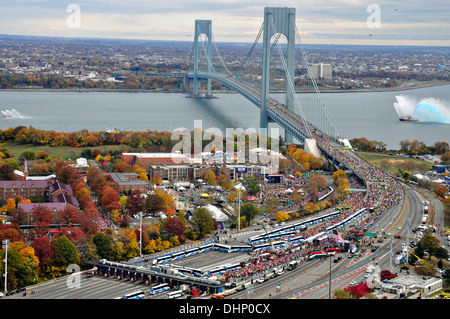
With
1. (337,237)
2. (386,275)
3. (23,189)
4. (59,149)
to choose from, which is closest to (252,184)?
(23,189)

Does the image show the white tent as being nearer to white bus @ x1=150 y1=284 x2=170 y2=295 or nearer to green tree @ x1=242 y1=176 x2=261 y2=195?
green tree @ x1=242 y1=176 x2=261 y2=195

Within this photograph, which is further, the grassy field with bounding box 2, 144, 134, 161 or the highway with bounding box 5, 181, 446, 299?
the grassy field with bounding box 2, 144, 134, 161

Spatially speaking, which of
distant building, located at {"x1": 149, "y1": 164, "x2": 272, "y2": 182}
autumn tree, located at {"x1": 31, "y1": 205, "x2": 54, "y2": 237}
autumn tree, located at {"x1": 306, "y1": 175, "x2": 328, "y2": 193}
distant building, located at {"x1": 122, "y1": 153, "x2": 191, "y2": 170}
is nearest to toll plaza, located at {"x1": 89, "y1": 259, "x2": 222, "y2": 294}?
autumn tree, located at {"x1": 31, "y1": 205, "x2": 54, "y2": 237}

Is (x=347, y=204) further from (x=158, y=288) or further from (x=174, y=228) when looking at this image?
(x=158, y=288)

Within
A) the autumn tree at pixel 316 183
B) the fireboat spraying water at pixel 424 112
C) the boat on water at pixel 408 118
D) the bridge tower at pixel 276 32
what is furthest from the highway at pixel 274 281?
the fireboat spraying water at pixel 424 112

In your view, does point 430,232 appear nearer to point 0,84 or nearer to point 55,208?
point 55,208

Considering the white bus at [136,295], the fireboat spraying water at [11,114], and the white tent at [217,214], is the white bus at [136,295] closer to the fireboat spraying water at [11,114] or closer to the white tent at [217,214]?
the white tent at [217,214]

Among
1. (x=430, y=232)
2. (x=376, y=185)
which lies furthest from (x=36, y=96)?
(x=430, y=232)
